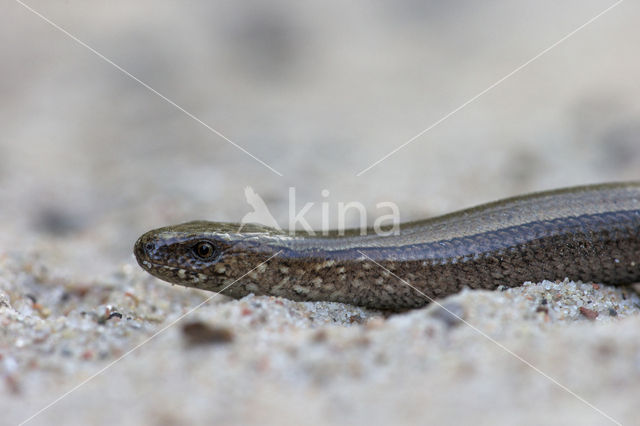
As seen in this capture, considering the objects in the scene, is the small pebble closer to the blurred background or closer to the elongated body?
the elongated body

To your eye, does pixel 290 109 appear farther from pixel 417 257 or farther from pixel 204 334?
pixel 204 334

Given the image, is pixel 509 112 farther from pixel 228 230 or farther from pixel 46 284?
pixel 46 284

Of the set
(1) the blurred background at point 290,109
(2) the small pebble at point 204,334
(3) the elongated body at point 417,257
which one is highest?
(1) the blurred background at point 290,109

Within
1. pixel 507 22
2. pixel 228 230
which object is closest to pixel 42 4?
pixel 507 22

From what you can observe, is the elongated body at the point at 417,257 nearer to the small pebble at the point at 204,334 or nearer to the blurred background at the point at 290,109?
the small pebble at the point at 204,334

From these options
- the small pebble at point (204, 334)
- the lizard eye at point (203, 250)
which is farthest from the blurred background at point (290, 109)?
the small pebble at point (204, 334)

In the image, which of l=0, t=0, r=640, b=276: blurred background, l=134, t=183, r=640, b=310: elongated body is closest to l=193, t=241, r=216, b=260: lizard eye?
l=134, t=183, r=640, b=310: elongated body

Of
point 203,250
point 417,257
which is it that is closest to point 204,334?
point 203,250
